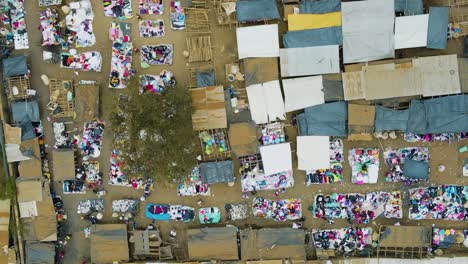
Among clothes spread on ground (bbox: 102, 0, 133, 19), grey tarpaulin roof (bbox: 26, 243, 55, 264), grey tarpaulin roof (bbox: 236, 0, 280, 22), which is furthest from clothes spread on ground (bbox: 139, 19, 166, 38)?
grey tarpaulin roof (bbox: 26, 243, 55, 264)

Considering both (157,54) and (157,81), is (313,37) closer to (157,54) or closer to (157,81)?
(157,54)

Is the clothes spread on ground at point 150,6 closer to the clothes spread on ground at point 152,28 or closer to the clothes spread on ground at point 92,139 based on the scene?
the clothes spread on ground at point 152,28

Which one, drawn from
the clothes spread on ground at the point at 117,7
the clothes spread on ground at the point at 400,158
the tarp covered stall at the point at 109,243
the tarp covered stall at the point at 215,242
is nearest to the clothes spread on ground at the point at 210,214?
the tarp covered stall at the point at 215,242

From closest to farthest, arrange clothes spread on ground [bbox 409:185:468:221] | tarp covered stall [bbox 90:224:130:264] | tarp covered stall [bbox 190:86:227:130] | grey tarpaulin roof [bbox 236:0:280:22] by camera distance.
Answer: grey tarpaulin roof [bbox 236:0:280:22]
tarp covered stall [bbox 190:86:227:130]
clothes spread on ground [bbox 409:185:468:221]
tarp covered stall [bbox 90:224:130:264]

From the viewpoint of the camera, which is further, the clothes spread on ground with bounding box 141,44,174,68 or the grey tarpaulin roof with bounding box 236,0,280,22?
the clothes spread on ground with bounding box 141,44,174,68

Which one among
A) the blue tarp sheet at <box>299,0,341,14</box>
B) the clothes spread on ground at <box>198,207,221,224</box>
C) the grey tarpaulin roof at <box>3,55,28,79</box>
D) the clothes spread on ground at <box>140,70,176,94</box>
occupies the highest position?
the blue tarp sheet at <box>299,0,341,14</box>

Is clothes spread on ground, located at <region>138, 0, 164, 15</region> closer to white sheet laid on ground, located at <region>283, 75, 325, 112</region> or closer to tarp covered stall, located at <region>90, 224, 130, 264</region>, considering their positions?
white sheet laid on ground, located at <region>283, 75, 325, 112</region>
